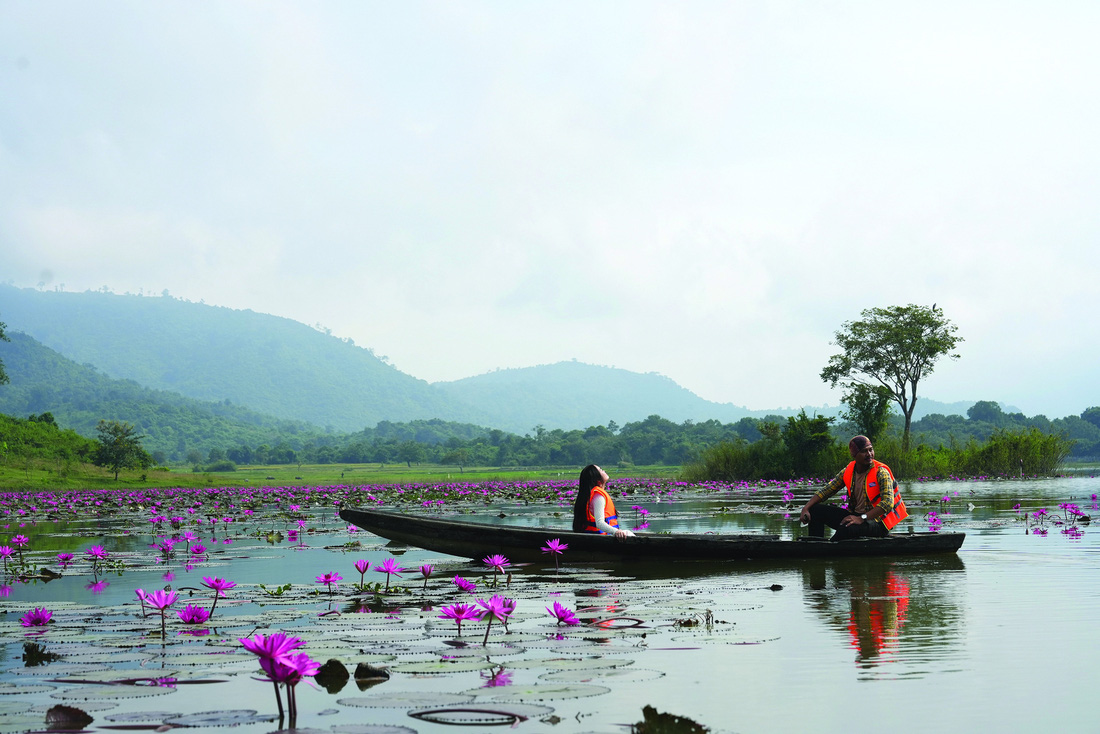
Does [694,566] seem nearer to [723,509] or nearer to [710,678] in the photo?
[710,678]

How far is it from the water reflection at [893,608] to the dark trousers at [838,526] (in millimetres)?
325

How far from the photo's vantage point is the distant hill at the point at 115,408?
126m

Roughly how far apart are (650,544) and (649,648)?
4.64m

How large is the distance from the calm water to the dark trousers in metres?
0.43

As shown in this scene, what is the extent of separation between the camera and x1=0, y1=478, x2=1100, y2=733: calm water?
3.72 m

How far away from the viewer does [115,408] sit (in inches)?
5182

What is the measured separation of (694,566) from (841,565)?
154 centimetres

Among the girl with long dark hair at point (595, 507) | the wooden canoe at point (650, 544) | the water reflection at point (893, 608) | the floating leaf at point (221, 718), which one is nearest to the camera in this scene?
the floating leaf at point (221, 718)

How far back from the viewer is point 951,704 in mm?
3883

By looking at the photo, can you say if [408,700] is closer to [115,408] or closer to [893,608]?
[893,608]

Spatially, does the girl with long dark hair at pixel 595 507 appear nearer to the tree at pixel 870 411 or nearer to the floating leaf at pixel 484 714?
the floating leaf at pixel 484 714

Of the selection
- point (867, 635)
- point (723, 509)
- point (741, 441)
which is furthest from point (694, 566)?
point (741, 441)

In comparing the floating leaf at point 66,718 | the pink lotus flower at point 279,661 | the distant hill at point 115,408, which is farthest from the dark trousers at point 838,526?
the distant hill at point 115,408

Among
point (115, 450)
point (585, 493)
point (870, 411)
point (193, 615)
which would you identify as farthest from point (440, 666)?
point (115, 450)
